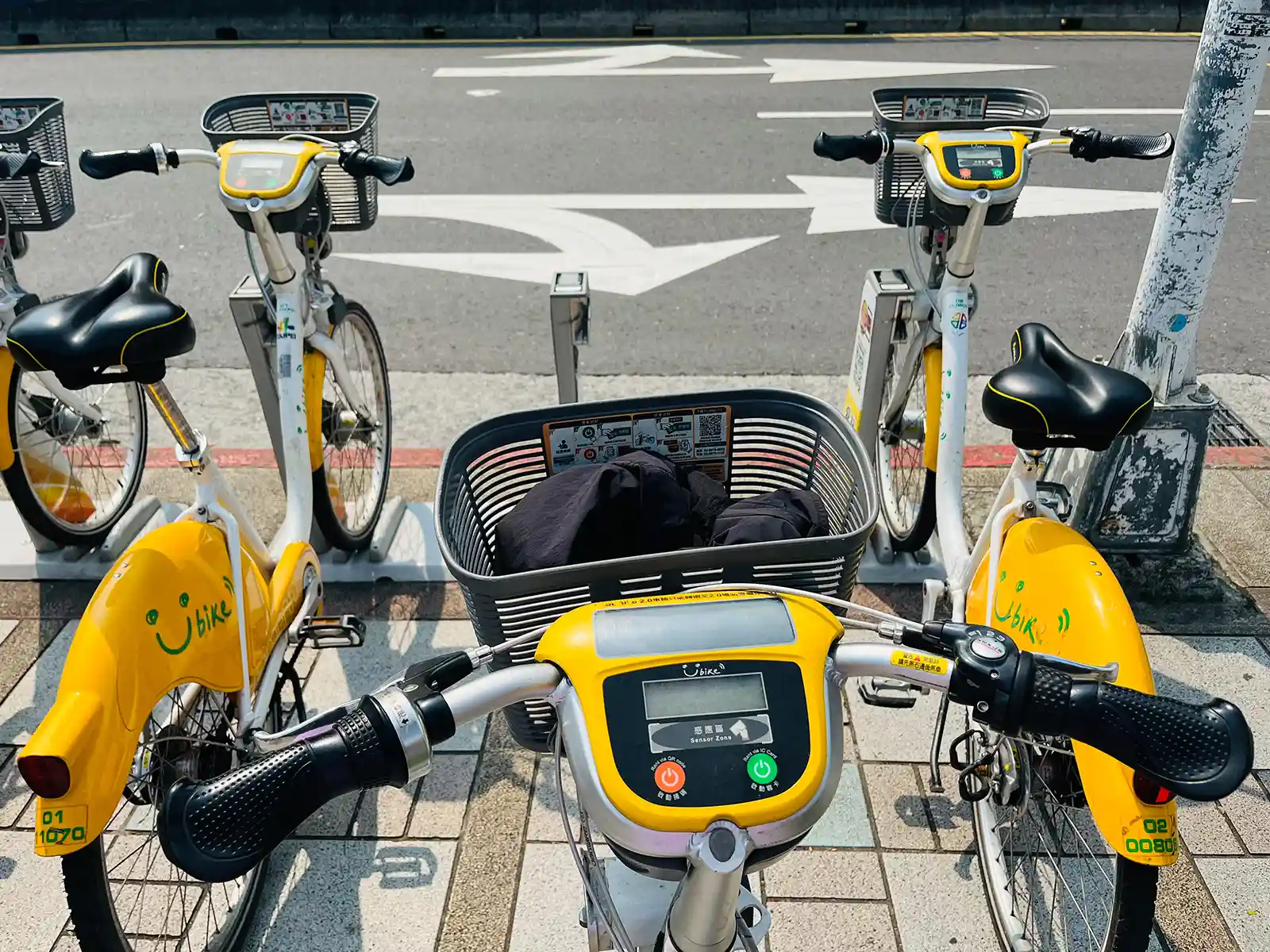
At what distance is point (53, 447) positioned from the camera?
4195 mm

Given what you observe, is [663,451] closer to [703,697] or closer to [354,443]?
[703,697]

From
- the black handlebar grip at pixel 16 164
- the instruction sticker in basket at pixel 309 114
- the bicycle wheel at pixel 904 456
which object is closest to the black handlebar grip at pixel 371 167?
the instruction sticker in basket at pixel 309 114

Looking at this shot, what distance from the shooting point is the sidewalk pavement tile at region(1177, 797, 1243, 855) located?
2973 millimetres

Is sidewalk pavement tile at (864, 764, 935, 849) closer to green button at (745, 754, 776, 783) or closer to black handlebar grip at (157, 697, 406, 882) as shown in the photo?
green button at (745, 754, 776, 783)

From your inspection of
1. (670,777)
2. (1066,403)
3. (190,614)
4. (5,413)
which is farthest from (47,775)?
(5,413)

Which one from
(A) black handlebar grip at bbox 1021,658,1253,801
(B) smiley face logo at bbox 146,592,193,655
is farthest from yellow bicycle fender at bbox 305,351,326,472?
(A) black handlebar grip at bbox 1021,658,1253,801

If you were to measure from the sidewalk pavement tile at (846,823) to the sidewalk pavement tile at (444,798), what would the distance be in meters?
1.01

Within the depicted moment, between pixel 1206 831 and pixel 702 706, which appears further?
pixel 1206 831

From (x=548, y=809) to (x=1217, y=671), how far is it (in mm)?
2310

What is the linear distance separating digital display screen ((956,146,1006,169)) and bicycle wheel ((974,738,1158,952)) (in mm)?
1672

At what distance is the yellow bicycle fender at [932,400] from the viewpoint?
3.57 m

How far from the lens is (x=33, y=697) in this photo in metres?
3.58

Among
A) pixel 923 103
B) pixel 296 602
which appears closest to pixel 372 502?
pixel 296 602

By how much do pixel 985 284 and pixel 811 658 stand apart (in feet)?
18.2
